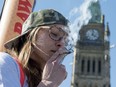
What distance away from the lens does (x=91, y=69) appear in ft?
121

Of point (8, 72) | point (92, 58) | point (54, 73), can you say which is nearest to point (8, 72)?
point (8, 72)

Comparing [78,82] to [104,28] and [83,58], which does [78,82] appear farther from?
[104,28]

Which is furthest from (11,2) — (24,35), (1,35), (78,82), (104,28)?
(104,28)

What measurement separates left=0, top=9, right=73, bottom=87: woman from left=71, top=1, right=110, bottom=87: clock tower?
35056mm

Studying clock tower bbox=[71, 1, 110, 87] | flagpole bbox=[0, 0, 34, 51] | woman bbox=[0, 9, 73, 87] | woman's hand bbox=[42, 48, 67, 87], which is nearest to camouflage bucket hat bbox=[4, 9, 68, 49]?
woman bbox=[0, 9, 73, 87]

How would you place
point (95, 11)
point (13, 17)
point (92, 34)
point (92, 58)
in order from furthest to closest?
point (95, 11)
point (92, 34)
point (92, 58)
point (13, 17)

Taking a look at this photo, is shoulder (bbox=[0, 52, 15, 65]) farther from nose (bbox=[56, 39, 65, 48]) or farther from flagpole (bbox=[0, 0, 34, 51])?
flagpole (bbox=[0, 0, 34, 51])

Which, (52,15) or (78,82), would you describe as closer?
(52,15)

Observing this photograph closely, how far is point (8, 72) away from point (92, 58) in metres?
36.8

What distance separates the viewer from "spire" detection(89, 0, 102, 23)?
1625 inches

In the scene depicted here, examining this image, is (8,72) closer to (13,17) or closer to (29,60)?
(29,60)

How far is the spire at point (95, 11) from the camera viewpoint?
41278 millimetres

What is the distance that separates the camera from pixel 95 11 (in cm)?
4194

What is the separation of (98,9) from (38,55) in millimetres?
41870
